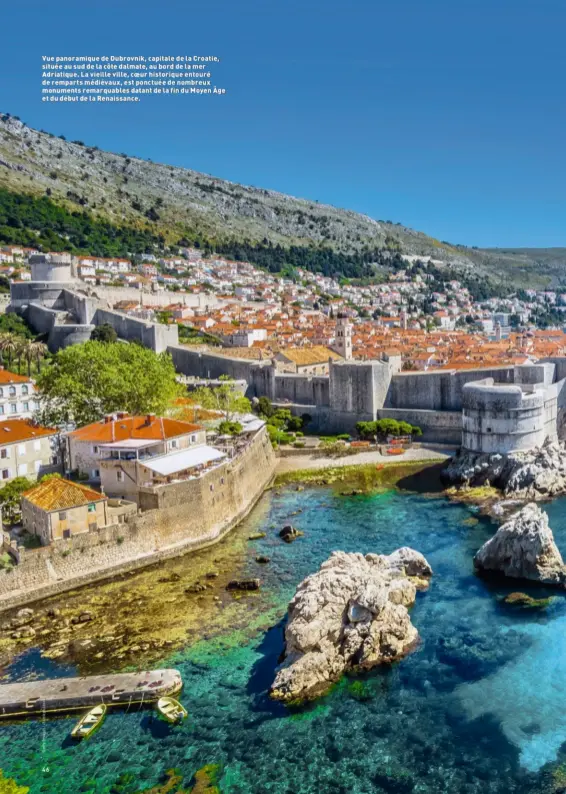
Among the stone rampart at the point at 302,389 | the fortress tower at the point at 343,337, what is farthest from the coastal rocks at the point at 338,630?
the fortress tower at the point at 343,337

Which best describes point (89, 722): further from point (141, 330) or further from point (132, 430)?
point (141, 330)

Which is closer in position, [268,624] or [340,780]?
[340,780]

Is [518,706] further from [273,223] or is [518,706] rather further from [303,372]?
[273,223]

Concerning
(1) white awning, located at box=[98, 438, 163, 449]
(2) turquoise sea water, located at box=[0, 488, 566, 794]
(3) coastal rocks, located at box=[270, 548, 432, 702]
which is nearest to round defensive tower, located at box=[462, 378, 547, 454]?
(2) turquoise sea water, located at box=[0, 488, 566, 794]

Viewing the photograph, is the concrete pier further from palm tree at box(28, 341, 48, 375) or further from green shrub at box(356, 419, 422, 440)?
palm tree at box(28, 341, 48, 375)

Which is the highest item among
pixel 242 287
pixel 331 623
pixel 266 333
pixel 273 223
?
pixel 273 223

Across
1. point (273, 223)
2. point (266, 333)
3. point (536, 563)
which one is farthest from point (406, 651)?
point (273, 223)
